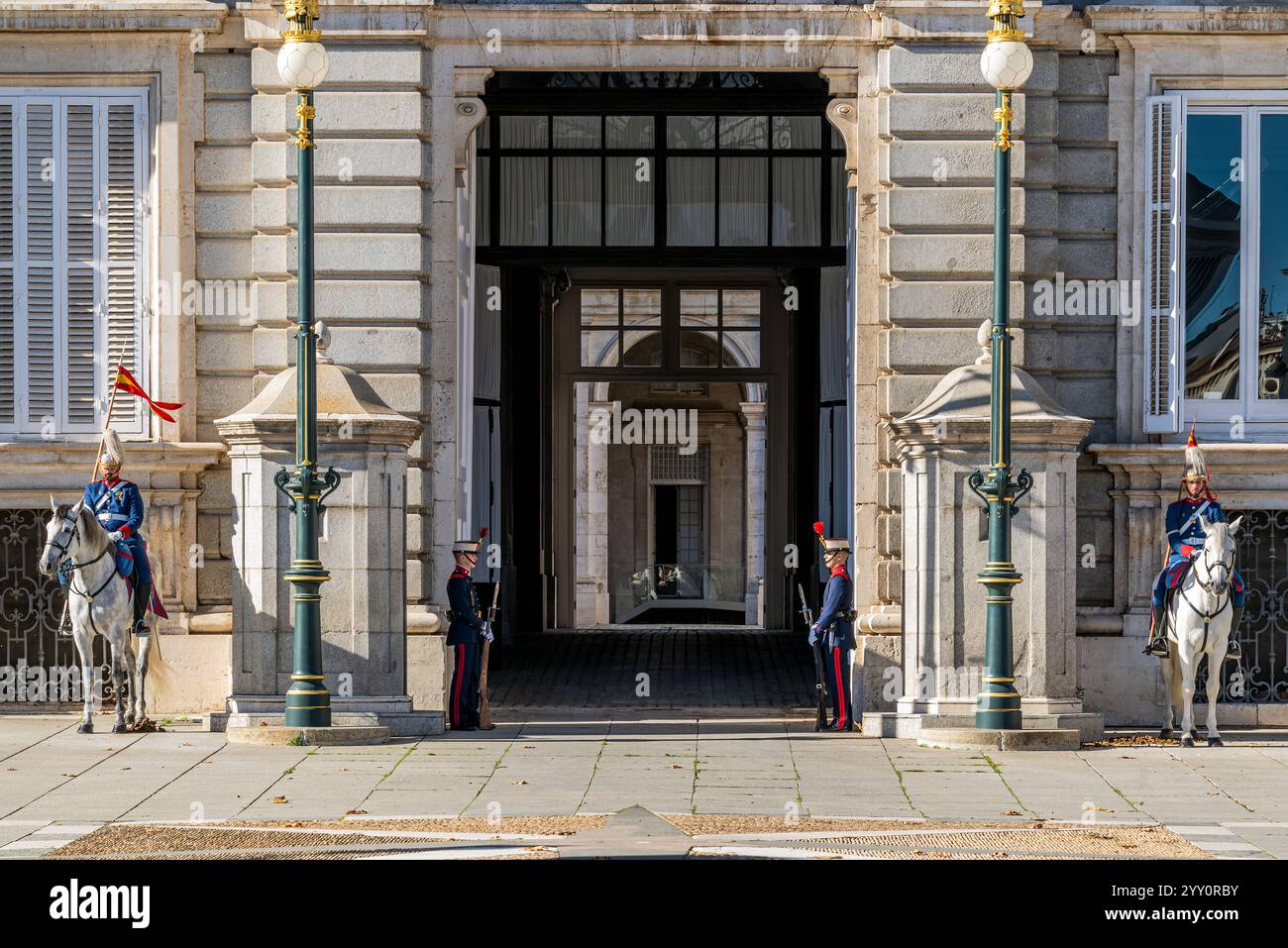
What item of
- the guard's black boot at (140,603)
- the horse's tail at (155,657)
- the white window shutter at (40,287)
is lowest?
the horse's tail at (155,657)

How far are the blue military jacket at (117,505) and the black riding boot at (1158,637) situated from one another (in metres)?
8.70

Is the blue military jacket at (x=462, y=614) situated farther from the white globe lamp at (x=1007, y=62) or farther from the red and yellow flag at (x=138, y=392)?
the white globe lamp at (x=1007, y=62)

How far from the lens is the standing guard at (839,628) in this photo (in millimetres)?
17438

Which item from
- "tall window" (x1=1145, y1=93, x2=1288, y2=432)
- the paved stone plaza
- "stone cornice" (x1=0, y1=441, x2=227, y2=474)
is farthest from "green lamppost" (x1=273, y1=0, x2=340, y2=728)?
"tall window" (x1=1145, y1=93, x2=1288, y2=432)

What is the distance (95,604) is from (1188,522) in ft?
30.3

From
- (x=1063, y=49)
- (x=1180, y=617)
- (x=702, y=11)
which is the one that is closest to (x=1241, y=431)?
(x=1180, y=617)

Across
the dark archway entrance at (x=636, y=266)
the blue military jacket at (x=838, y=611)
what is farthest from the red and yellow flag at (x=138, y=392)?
the dark archway entrance at (x=636, y=266)

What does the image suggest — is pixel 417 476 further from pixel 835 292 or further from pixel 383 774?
pixel 835 292

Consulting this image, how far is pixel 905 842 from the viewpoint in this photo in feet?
37.6

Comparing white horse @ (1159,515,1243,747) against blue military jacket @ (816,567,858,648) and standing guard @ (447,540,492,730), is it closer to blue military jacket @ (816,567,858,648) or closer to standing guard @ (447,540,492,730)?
blue military jacket @ (816,567,858,648)

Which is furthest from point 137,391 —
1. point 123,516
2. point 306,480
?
point 306,480

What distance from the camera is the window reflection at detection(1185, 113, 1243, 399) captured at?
730 inches

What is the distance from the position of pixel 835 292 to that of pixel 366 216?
10.2 meters

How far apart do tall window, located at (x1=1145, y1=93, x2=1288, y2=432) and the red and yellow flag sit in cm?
896
